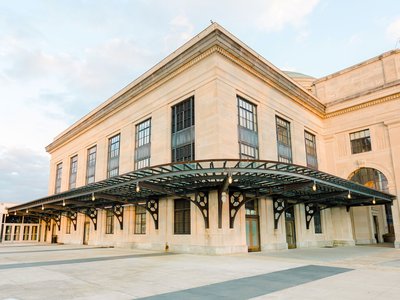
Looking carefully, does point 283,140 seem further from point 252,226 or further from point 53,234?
point 53,234

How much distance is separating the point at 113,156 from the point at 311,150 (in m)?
19.6

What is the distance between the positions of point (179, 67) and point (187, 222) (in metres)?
11.3

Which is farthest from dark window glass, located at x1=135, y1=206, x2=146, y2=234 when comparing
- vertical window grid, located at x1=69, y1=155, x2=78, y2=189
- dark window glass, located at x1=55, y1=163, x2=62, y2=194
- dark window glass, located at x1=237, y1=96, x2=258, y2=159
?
dark window glass, located at x1=55, y1=163, x2=62, y2=194

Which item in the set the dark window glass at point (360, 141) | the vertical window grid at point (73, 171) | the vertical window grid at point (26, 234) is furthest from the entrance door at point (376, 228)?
the vertical window grid at point (26, 234)

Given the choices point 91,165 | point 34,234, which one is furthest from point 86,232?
point 34,234

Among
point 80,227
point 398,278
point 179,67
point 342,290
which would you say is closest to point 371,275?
point 398,278

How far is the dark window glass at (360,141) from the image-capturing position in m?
30.3

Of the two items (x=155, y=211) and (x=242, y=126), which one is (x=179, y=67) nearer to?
(x=242, y=126)

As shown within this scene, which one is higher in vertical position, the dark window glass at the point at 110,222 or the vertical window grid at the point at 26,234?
the dark window glass at the point at 110,222

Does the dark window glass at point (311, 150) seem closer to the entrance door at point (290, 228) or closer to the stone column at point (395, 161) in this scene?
the entrance door at point (290, 228)

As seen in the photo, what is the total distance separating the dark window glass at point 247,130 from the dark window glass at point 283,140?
3590 millimetres

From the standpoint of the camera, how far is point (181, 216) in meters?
21.6

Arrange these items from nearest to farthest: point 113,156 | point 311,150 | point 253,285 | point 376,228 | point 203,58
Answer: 1. point 253,285
2. point 203,58
3. point 311,150
4. point 113,156
5. point 376,228

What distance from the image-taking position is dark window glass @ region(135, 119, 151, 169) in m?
26.5
